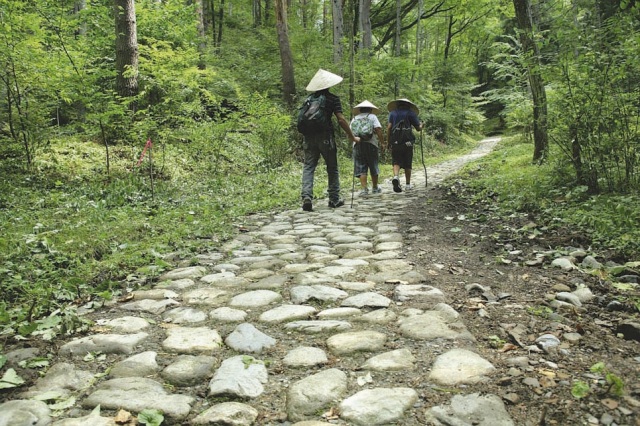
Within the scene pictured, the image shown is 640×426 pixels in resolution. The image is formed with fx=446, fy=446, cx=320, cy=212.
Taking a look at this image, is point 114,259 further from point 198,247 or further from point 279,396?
point 279,396

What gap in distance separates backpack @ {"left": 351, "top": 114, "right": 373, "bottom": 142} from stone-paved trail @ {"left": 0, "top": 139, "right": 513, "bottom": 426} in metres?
5.45

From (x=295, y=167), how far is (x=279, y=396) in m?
11.8

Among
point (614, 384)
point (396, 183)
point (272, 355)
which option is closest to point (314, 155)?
point (396, 183)

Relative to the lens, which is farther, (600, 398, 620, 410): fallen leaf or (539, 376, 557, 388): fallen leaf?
(539, 376, 557, 388): fallen leaf

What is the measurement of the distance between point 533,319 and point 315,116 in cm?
547

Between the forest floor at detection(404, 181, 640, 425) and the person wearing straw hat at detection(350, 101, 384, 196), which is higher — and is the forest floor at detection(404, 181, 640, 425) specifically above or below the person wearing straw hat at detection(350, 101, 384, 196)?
below

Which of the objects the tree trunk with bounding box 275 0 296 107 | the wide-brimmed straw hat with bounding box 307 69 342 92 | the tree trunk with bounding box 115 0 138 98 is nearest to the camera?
the wide-brimmed straw hat with bounding box 307 69 342 92

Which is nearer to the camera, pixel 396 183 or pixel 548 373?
pixel 548 373

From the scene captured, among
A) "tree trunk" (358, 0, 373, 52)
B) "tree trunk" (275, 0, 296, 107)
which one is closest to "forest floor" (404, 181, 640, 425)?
"tree trunk" (275, 0, 296, 107)

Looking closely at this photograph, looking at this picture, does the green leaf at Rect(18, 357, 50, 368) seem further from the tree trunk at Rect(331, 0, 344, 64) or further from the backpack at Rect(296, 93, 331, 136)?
the tree trunk at Rect(331, 0, 344, 64)

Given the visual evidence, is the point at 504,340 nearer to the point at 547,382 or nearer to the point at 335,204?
the point at 547,382

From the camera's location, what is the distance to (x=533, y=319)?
2898 mm

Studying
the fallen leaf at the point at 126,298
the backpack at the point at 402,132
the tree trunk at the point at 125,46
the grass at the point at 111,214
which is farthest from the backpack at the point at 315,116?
the fallen leaf at the point at 126,298

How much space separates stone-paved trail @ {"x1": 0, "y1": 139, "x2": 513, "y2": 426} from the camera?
1.99 metres
